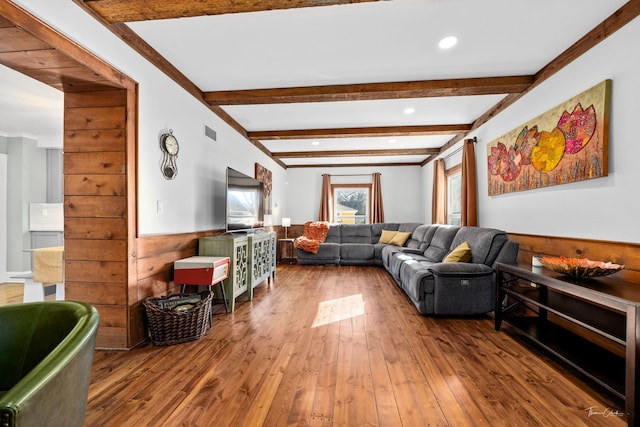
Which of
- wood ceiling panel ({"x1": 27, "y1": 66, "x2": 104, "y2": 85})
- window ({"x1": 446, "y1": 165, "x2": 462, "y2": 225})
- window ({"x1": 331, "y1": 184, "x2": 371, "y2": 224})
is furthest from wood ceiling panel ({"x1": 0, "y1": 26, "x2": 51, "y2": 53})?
window ({"x1": 331, "y1": 184, "x2": 371, "y2": 224})

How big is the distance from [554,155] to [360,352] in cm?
244

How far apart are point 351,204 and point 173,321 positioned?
6012mm

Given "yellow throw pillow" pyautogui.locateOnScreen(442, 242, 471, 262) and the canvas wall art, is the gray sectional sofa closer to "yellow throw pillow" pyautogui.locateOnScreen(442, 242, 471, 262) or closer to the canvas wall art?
"yellow throw pillow" pyautogui.locateOnScreen(442, 242, 471, 262)

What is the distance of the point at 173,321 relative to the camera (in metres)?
2.39

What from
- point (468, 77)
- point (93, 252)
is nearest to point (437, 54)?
point (468, 77)

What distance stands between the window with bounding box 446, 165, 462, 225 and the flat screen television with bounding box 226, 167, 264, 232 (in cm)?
359

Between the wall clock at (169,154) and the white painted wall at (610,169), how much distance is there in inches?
140

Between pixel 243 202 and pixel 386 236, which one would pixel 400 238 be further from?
pixel 243 202

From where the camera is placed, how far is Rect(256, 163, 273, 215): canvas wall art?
18.2 ft

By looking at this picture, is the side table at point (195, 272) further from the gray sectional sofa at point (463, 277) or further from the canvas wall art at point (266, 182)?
the canvas wall art at point (266, 182)

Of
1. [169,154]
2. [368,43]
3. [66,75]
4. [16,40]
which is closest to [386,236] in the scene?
[368,43]

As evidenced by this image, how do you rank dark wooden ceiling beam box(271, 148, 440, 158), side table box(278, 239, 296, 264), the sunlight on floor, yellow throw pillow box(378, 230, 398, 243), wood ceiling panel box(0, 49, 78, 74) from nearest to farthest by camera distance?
1. wood ceiling panel box(0, 49, 78, 74)
2. the sunlight on floor
3. dark wooden ceiling beam box(271, 148, 440, 158)
4. yellow throw pillow box(378, 230, 398, 243)
5. side table box(278, 239, 296, 264)

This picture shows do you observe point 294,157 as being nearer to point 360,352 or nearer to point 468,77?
point 468,77

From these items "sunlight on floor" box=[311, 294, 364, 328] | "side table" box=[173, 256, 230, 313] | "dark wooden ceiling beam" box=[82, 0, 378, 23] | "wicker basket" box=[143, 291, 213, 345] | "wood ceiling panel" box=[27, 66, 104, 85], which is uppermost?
"dark wooden ceiling beam" box=[82, 0, 378, 23]
